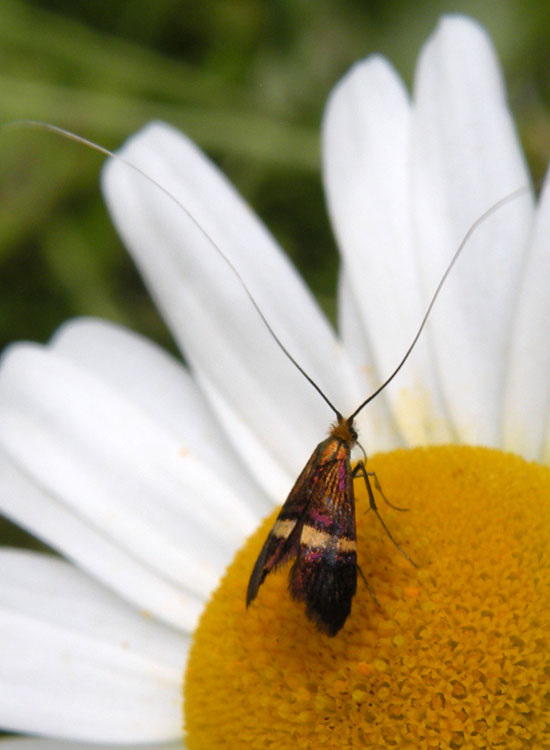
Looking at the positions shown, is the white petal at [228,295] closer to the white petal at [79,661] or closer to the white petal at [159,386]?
the white petal at [159,386]

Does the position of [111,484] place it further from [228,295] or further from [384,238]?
[384,238]

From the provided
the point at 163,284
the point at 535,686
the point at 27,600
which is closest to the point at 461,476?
the point at 535,686

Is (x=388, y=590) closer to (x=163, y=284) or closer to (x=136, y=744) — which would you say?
(x=136, y=744)

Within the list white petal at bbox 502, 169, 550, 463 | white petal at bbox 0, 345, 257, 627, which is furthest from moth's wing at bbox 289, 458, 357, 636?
white petal at bbox 0, 345, 257, 627

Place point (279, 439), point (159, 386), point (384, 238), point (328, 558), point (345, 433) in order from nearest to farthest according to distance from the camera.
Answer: point (328, 558) < point (345, 433) < point (384, 238) < point (279, 439) < point (159, 386)

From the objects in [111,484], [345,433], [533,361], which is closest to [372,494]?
[345,433]

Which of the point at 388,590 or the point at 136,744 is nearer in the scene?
the point at 388,590

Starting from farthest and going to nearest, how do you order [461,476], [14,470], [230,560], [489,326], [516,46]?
[516,46]
[14,470]
[230,560]
[489,326]
[461,476]

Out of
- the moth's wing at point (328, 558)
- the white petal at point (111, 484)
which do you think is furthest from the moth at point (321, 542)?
the white petal at point (111, 484)

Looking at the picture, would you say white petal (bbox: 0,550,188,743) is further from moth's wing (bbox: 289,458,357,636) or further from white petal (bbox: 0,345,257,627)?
moth's wing (bbox: 289,458,357,636)
